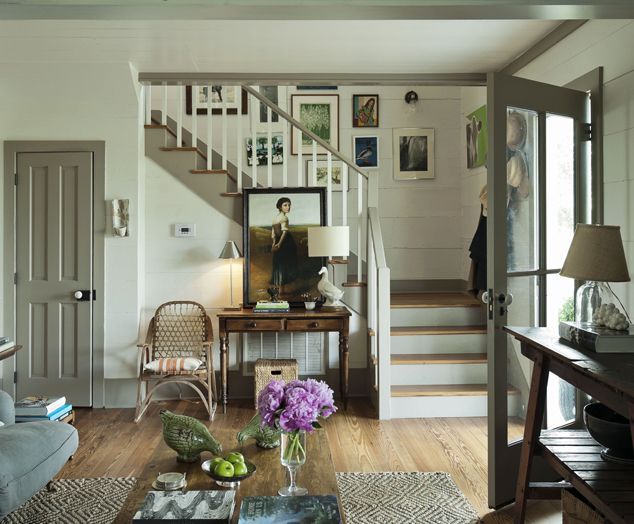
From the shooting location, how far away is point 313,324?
5.42 meters

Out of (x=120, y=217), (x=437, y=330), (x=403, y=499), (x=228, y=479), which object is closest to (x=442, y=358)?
(x=437, y=330)

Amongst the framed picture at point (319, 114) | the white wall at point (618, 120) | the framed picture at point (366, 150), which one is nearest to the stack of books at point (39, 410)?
the white wall at point (618, 120)

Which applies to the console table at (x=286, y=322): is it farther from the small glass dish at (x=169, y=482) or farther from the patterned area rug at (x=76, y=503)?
the small glass dish at (x=169, y=482)

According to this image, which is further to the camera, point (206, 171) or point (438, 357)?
point (206, 171)

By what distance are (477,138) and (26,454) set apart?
496cm

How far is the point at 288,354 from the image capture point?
5.94 metres

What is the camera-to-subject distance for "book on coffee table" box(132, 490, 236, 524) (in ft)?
7.12

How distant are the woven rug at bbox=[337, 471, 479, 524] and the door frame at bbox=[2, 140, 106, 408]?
261 centimetres

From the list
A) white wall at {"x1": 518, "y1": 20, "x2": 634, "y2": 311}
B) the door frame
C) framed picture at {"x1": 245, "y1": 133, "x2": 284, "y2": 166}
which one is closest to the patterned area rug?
the door frame

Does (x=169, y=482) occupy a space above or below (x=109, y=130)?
below

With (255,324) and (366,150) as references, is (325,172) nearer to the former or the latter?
(366,150)

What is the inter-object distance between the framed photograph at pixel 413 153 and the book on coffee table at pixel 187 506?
5.27 m

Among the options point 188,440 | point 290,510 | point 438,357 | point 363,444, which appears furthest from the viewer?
point 438,357

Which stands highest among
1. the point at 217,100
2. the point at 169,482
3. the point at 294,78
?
the point at 217,100
